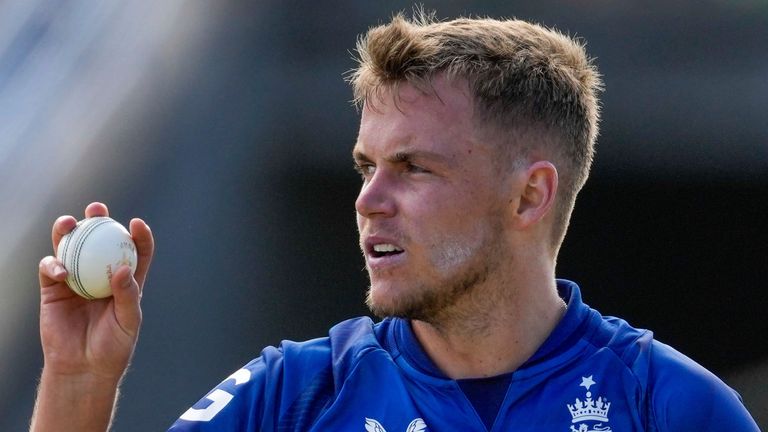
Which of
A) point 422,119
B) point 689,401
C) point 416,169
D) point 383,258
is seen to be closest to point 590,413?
point 689,401

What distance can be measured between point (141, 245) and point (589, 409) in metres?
1.26

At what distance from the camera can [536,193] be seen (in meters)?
3.25

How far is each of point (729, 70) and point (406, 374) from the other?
105 inches

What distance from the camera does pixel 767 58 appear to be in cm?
520

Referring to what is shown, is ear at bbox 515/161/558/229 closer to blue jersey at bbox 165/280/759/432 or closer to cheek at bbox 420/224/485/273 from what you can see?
cheek at bbox 420/224/485/273

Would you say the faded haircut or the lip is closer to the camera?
the lip

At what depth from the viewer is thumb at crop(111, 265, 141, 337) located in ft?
9.87

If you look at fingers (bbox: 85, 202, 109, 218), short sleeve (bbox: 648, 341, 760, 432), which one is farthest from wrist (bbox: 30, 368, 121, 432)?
short sleeve (bbox: 648, 341, 760, 432)

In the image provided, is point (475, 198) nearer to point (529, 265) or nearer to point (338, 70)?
point (529, 265)

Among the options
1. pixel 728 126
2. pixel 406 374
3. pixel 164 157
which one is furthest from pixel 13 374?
pixel 728 126

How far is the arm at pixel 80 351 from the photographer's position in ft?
9.75

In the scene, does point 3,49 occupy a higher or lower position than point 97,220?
higher

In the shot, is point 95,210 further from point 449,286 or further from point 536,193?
point 536,193

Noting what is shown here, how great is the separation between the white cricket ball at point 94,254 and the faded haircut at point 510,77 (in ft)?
2.49
